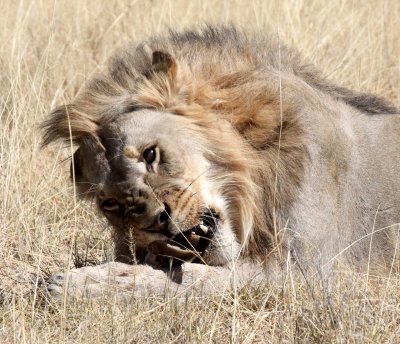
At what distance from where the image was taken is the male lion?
4.19 m

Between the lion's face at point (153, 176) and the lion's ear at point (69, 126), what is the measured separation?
0.31ft

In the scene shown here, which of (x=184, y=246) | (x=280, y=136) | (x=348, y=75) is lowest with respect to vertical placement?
(x=348, y=75)

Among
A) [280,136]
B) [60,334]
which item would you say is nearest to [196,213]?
[280,136]

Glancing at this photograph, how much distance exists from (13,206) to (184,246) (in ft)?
4.21

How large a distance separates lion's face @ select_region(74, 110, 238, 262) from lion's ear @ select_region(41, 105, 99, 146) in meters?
0.09

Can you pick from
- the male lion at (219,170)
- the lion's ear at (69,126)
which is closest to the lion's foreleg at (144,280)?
the male lion at (219,170)

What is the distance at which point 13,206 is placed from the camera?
5.20 meters

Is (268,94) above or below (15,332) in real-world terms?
above

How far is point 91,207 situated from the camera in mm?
5191

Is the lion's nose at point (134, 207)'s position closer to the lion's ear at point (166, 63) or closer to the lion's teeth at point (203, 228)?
the lion's teeth at point (203, 228)

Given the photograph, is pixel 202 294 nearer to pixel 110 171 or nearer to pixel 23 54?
pixel 110 171

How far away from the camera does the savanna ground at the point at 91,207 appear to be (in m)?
3.76

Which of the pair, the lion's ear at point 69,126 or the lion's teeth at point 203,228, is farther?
the lion's ear at point 69,126

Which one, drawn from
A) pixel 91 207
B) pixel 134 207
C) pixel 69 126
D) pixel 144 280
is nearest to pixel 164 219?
pixel 134 207
